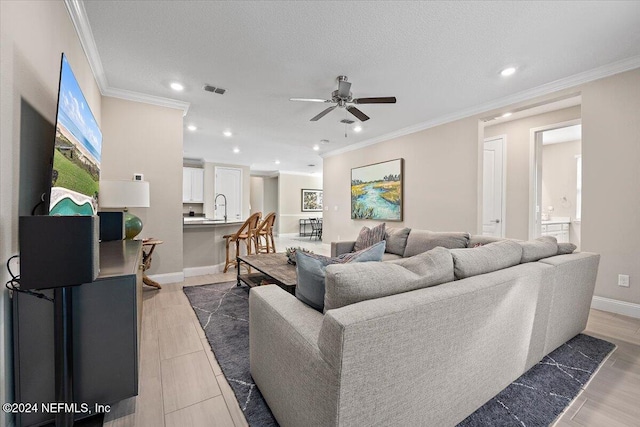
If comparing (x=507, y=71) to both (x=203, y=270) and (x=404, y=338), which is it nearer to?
(x=404, y=338)

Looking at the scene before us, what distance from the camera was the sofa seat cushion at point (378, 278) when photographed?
43.8 inches

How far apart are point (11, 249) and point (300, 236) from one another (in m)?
9.40

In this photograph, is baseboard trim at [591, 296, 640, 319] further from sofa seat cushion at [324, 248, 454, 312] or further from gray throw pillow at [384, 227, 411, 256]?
sofa seat cushion at [324, 248, 454, 312]

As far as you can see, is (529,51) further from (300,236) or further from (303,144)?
(300,236)

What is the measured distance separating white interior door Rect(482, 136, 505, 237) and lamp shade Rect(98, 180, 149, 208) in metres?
5.13

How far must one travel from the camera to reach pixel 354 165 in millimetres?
6477

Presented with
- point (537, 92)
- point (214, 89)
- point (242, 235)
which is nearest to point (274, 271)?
point (242, 235)

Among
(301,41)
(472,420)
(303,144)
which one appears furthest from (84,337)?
(303,144)

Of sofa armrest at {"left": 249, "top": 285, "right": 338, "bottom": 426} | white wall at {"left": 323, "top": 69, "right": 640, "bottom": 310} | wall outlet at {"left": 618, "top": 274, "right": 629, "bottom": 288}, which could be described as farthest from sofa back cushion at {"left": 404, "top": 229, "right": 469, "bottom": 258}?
sofa armrest at {"left": 249, "top": 285, "right": 338, "bottom": 426}

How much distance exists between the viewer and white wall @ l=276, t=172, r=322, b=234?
10.4 meters

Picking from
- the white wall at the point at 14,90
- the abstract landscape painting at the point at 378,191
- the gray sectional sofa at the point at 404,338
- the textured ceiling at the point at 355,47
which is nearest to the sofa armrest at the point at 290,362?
the gray sectional sofa at the point at 404,338


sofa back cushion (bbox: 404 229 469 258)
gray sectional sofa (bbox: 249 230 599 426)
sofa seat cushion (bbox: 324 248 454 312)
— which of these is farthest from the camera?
sofa back cushion (bbox: 404 229 469 258)

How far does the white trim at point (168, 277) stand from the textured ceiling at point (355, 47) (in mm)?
2454

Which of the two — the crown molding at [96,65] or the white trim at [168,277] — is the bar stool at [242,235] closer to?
the white trim at [168,277]
